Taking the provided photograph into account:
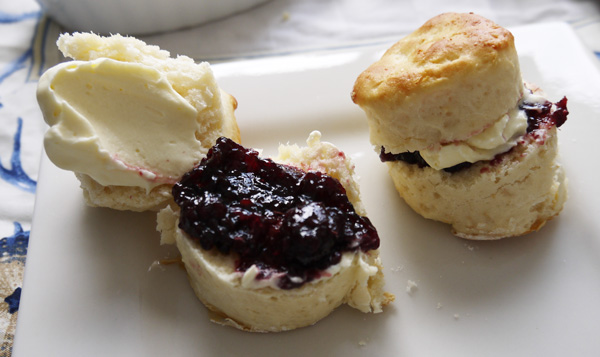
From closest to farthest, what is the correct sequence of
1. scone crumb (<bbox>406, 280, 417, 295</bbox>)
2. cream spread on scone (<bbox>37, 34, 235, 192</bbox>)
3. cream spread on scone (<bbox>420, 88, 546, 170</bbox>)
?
cream spread on scone (<bbox>37, 34, 235, 192</bbox>)
cream spread on scone (<bbox>420, 88, 546, 170</bbox>)
scone crumb (<bbox>406, 280, 417, 295</bbox>)

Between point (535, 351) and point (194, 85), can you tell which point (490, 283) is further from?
point (194, 85)

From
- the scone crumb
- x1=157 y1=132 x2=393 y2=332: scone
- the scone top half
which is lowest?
the scone crumb

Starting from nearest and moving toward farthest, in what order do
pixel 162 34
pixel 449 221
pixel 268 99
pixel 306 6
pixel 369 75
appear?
pixel 369 75 → pixel 449 221 → pixel 268 99 → pixel 162 34 → pixel 306 6

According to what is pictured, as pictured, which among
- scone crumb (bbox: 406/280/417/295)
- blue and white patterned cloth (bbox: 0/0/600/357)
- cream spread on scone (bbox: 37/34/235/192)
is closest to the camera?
cream spread on scone (bbox: 37/34/235/192)

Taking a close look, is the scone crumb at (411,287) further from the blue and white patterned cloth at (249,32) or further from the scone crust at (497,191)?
the blue and white patterned cloth at (249,32)

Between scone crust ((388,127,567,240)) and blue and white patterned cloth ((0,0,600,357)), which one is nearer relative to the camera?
scone crust ((388,127,567,240))

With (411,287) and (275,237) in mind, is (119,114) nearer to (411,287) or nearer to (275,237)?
(275,237)

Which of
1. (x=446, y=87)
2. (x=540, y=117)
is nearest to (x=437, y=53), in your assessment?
(x=446, y=87)

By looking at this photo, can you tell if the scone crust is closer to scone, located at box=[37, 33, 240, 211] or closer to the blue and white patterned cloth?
scone, located at box=[37, 33, 240, 211]

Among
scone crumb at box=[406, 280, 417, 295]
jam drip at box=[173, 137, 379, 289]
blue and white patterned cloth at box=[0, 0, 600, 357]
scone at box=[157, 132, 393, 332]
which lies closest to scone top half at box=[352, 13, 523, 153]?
scone at box=[157, 132, 393, 332]

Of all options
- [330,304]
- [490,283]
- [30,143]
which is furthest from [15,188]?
[490,283]
